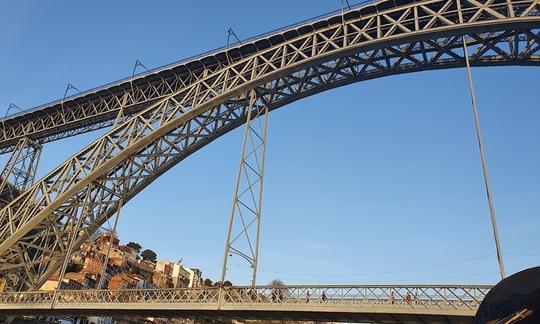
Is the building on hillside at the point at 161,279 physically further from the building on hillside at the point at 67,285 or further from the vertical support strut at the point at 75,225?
the vertical support strut at the point at 75,225

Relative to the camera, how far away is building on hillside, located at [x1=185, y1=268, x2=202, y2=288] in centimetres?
11896

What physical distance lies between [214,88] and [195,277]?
323 ft

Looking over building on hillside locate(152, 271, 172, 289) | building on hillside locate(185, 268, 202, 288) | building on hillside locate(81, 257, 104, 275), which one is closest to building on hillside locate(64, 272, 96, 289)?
building on hillside locate(81, 257, 104, 275)

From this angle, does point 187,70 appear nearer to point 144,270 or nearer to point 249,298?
point 249,298

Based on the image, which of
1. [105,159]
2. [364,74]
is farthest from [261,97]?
[105,159]

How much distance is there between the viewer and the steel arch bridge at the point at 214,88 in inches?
1041

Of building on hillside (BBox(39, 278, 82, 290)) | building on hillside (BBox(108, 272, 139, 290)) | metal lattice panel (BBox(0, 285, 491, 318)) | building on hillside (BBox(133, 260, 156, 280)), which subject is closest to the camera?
metal lattice panel (BBox(0, 285, 491, 318))

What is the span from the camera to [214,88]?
31609 mm

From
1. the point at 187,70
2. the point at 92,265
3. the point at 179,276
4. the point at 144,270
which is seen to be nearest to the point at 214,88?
the point at 187,70

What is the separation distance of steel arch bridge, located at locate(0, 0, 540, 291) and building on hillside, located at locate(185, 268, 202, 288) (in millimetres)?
87492

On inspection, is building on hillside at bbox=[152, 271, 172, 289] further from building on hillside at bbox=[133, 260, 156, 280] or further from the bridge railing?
the bridge railing

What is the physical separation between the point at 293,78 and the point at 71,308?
1825 centimetres

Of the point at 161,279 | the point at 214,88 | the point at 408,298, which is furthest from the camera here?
the point at 161,279

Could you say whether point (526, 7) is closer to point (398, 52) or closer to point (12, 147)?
point (398, 52)
